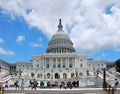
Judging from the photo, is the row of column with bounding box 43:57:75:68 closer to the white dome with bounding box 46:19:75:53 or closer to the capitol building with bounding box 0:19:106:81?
the capitol building with bounding box 0:19:106:81

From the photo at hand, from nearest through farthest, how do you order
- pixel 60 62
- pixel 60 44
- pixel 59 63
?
pixel 60 62
pixel 59 63
pixel 60 44

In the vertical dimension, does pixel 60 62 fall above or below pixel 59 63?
above

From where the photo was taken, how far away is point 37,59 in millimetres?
148875

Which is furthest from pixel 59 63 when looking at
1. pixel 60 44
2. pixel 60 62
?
pixel 60 44

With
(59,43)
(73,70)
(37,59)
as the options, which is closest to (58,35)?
(59,43)

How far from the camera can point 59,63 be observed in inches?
5709

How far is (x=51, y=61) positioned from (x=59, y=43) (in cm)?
2146

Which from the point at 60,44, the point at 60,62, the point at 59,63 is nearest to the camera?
→ the point at 60,62

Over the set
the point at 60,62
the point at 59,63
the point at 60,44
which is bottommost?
the point at 59,63

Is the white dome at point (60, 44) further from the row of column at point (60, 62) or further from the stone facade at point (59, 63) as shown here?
the row of column at point (60, 62)

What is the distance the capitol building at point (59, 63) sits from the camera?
12344cm

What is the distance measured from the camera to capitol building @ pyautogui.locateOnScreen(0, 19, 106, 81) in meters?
123

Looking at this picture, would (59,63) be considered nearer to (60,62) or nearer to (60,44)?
(60,62)

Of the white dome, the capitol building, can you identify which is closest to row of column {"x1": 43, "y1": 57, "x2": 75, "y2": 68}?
the capitol building
